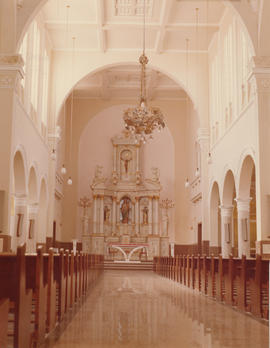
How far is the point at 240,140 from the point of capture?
14039 millimetres

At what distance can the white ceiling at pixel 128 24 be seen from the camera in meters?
16.0

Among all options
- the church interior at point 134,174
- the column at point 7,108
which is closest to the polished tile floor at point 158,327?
the church interior at point 134,174

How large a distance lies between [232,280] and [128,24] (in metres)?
12.4

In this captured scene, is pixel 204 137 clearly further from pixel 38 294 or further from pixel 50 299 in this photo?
pixel 38 294

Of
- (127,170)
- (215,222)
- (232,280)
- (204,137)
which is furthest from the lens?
(127,170)

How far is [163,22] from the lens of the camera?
16.8m

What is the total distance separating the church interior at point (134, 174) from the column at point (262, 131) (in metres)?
0.03

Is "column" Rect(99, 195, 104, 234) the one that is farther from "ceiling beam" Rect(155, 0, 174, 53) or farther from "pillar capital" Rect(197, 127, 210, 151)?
"ceiling beam" Rect(155, 0, 174, 53)

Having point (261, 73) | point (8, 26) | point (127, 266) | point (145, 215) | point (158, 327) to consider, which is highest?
point (8, 26)

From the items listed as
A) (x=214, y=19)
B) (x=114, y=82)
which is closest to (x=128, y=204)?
(x=114, y=82)

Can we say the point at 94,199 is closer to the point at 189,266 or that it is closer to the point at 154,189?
the point at 154,189

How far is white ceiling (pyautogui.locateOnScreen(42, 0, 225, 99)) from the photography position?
1603 cm

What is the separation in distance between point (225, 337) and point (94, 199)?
65.6 ft

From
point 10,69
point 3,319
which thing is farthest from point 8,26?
point 3,319
